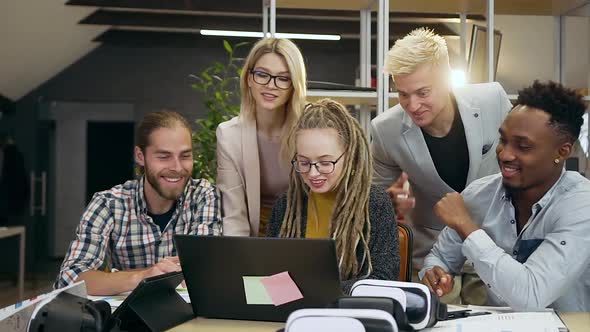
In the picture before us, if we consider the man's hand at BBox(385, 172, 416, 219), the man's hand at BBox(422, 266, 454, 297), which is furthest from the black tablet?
the man's hand at BBox(385, 172, 416, 219)

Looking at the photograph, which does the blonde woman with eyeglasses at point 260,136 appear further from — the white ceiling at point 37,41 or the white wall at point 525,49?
the white ceiling at point 37,41

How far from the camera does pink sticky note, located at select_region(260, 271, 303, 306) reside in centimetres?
169

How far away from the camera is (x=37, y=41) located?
7.52 meters

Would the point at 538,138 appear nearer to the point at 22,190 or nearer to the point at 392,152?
the point at 392,152

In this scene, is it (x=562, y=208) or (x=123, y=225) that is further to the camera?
(x=123, y=225)

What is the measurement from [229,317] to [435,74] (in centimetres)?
114

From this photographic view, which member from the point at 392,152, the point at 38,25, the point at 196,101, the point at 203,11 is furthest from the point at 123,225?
the point at 196,101

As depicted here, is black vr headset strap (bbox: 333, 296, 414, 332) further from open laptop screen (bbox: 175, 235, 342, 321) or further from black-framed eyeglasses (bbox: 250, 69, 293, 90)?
black-framed eyeglasses (bbox: 250, 69, 293, 90)

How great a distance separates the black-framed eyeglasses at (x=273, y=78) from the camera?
98.1 inches

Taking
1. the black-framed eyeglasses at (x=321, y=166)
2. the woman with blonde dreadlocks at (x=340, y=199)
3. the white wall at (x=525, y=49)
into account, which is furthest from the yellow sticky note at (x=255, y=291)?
the white wall at (x=525, y=49)

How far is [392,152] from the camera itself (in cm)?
276

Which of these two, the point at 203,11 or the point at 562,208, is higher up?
the point at 203,11

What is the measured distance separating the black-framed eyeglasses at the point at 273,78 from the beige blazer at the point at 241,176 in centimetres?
17

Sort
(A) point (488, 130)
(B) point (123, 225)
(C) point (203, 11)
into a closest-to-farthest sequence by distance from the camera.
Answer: (B) point (123, 225)
(A) point (488, 130)
(C) point (203, 11)
